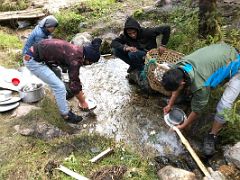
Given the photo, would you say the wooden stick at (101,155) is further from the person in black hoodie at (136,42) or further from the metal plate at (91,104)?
the person in black hoodie at (136,42)

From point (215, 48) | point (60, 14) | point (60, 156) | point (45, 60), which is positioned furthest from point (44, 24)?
point (60, 14)

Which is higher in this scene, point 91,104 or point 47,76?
point 47,76

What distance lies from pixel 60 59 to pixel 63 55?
111mm

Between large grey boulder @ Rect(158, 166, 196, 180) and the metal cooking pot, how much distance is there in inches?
109

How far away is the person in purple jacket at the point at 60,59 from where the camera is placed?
545 centimetres

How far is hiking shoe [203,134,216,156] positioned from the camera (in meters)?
5.27

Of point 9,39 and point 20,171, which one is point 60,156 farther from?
point 9,39

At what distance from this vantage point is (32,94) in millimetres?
6266

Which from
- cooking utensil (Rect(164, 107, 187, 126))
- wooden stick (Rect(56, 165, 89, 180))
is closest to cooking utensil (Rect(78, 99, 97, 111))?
cooking utensil (Rect(164, 107, 187, 126))

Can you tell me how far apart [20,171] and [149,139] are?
211 cm

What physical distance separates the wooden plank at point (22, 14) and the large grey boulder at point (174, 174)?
313 inches

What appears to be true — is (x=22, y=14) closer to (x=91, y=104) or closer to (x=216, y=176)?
(x=91, y=104)

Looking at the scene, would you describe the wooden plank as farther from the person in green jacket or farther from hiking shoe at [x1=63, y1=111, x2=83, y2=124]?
the person in green jacket

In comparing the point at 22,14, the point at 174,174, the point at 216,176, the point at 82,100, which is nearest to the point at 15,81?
the point at 82,100
